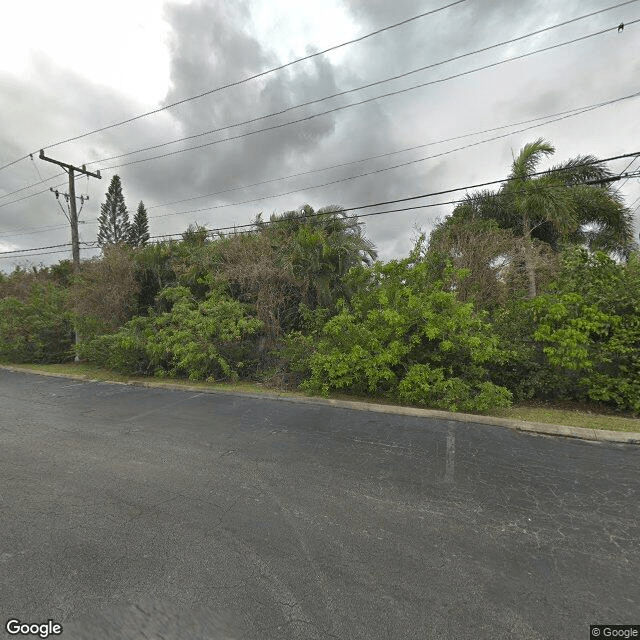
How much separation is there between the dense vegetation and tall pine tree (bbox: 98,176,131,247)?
31033 mm

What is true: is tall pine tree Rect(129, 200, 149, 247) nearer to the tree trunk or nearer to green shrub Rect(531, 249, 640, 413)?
the tree trunk

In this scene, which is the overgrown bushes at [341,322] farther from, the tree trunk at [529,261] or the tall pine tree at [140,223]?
the tall pine tree at [140,223]

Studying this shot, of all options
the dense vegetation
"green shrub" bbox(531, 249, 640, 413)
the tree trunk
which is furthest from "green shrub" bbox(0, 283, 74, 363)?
the tree trunk

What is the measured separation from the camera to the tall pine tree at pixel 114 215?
4338 centimetres

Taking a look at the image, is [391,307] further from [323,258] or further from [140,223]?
[140,223]

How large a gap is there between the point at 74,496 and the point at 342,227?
33.3 feet

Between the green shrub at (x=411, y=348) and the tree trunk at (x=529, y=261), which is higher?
the tree trunk at (x=529, y=261)

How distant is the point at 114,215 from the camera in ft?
143

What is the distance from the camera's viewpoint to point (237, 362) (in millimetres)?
9812

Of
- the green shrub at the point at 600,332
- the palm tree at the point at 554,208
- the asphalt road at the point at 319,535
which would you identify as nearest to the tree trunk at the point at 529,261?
the palm tree at the point at 554,208

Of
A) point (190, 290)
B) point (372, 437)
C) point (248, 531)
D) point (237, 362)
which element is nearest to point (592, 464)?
point (372, 437)

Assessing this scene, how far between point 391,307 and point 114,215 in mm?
48384

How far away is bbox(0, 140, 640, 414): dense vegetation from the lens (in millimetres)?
6402

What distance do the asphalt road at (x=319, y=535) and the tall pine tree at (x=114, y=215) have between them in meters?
46.2
